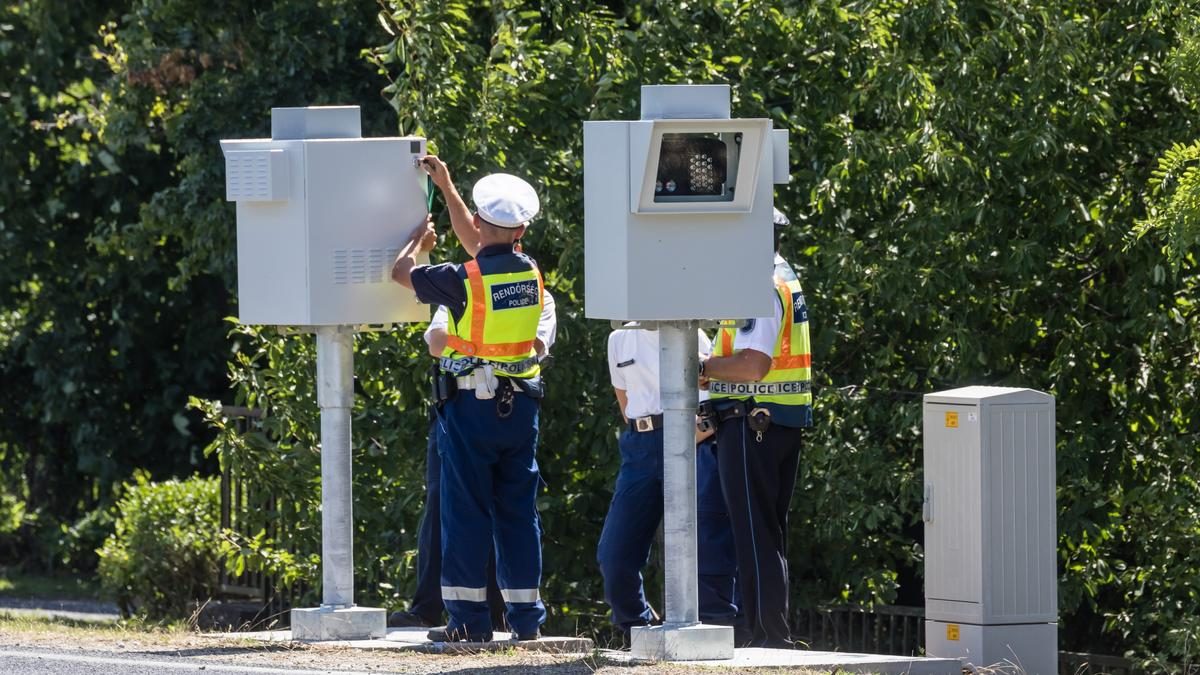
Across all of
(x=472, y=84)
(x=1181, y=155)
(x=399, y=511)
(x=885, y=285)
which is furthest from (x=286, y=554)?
(x=1181, y=155)

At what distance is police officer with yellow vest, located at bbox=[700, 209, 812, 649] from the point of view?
764 cm

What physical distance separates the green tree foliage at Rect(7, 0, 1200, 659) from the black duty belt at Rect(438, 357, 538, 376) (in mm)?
2395

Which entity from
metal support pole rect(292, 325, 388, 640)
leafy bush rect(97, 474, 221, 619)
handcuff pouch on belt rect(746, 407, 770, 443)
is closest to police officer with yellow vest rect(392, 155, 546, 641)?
metal support pole rect(292, 325, 388, 640)

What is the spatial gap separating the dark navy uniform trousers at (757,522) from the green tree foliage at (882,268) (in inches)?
74.5

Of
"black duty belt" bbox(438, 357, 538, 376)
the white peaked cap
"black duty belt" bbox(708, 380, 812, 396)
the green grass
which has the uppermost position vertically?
the white peaked cap

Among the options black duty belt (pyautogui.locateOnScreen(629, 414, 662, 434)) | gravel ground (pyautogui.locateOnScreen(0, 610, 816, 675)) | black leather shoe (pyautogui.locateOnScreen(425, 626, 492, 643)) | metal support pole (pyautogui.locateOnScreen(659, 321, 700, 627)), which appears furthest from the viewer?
black duty belt (pyautogui.locateOnScreen(629, 414, 662, 434))

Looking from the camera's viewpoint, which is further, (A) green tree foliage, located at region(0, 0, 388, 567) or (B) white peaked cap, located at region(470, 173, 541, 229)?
(A) green tree foliage, located at region(0, 0, 388, 567)

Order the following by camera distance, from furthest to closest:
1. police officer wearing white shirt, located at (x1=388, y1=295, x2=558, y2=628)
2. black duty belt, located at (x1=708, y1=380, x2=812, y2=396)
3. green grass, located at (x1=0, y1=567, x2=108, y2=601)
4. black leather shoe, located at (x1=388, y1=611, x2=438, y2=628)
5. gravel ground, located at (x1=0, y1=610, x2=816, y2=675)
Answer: green grass, located at (x1=0, y1=567, x2=108, y2=601)
black leather shoe, located at (x1=388, y1=611, x2=438, y2=628)
police officer wearing white shirt, located at (x1=388, y1=295, x2=558, y2=628)
black duty belt, located at (x1=708, y1=380, x2=812, y2=396)
gravel ground, located at (x1=0, y1=610, x2=816, y2=675)

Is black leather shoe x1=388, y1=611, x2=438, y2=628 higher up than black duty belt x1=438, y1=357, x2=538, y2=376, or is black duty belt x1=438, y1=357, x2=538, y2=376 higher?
black duty belt x1=438, y1=357, x2=538, y2=376

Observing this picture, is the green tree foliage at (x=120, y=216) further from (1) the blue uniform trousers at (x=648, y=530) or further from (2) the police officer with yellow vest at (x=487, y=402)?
(2) the police officer with yellow vest at (x=487, y=402)

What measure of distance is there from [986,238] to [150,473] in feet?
30.1

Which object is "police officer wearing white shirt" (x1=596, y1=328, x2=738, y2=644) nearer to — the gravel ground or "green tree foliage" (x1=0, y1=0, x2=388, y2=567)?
the gravel ground

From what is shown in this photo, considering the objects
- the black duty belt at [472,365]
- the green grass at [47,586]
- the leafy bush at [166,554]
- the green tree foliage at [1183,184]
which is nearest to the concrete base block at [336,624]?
the black duty belt at [472,365]

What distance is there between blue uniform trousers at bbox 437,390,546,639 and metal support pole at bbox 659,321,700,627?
2.54 feet
